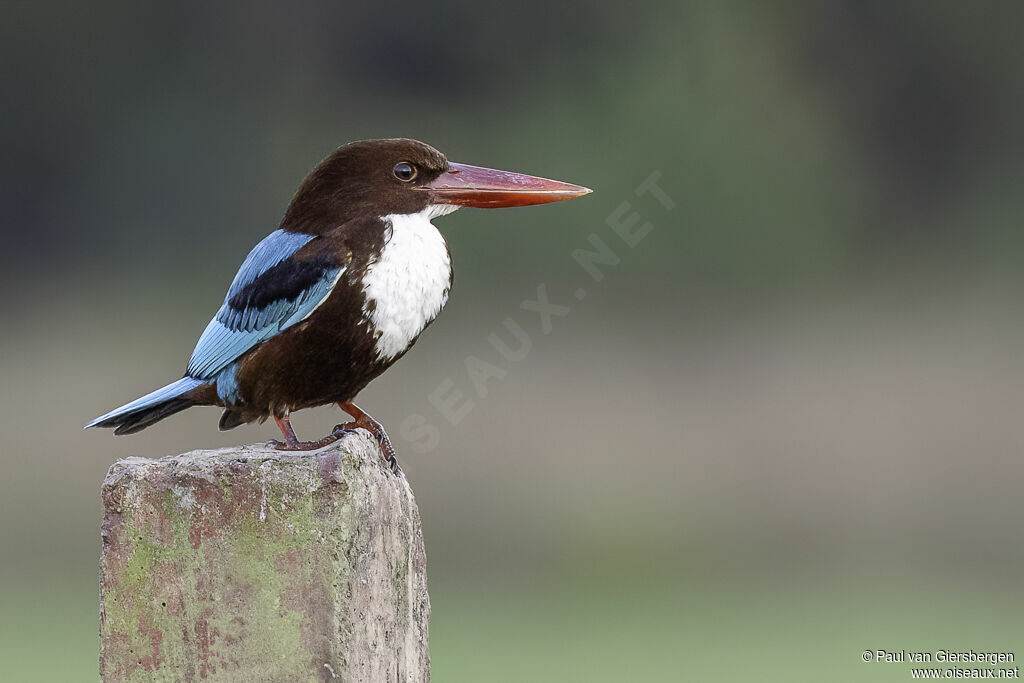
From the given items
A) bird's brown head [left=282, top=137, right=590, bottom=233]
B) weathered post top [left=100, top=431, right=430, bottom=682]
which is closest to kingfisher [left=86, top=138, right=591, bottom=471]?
bird's brown head [left=282, top=137, right=590, bottom=233]

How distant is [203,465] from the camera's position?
87.7 inches

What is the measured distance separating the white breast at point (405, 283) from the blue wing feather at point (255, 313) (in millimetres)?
88

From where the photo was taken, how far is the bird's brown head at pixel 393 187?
2709 mm

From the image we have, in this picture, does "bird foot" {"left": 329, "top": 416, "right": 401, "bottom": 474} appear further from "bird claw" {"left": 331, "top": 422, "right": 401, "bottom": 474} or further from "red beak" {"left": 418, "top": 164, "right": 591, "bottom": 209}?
"red beak" {"left": 418, "top": 164, "right": 591, "bottom": 209}

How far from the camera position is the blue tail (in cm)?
273

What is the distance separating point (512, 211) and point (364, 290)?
6.57m

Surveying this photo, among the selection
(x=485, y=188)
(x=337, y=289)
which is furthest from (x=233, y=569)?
(x=485, y=188)

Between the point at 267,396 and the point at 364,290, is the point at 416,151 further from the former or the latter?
the point at 267,396

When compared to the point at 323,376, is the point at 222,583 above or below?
below

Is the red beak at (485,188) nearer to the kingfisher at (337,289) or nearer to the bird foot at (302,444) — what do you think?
the kingfisher at (337,289)

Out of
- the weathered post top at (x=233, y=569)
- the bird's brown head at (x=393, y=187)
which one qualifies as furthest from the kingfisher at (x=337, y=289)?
the weathered post top at (x=233, y=569)

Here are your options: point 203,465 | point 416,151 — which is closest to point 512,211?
point 416,151

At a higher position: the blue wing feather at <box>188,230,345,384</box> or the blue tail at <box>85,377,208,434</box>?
the blue wing feather at <box>188,230,345,384</box>

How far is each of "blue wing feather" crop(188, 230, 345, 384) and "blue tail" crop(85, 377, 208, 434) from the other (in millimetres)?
41
